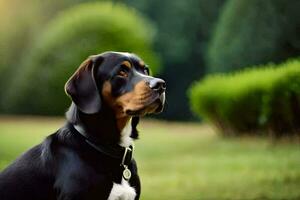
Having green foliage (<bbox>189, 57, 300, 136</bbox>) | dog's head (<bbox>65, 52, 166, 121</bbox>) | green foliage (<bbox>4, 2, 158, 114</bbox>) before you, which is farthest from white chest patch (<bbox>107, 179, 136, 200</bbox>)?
green foliage (<bbox>4, 2, 158, 114</bbox>)

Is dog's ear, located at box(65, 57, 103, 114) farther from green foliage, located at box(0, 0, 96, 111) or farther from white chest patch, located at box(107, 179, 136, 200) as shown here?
green foliage, located at box(0, 0, 96, 111)

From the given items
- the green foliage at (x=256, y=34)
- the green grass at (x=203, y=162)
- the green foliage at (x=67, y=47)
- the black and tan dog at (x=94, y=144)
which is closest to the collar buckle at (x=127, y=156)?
the black and tan dog at (x=94, y=144)

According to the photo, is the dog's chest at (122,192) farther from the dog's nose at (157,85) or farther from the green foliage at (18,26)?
the green foliage at (18,26)

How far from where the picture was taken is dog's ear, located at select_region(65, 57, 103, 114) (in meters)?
3.59

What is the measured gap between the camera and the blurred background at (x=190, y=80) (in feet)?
17.9

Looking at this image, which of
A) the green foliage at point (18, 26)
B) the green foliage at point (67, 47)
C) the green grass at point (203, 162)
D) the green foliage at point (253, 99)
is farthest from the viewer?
the green foliage at point (18, 26)

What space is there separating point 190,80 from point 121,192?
115 inches

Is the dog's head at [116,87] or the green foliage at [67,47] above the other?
the green foliage at [67,47]

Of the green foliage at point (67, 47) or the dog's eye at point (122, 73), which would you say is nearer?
the dog's eye at point (122, 73)

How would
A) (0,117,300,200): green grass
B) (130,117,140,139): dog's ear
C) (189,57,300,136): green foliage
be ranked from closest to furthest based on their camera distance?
(130,117,140,139): dog's ear, (0,117,300,200): green grass, (189,57,300,136): green foliage

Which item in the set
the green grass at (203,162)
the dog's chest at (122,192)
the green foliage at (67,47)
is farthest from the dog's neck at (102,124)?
the green foliage at (67,47)


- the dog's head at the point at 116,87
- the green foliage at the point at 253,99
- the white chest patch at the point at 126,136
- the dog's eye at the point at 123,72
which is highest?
the green foliage at the point at 253,99

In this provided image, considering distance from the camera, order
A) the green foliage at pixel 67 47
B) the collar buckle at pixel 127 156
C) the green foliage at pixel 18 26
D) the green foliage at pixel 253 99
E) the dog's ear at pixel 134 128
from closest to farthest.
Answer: the collar buckle at pixel 127 156 → the dog's ear at pixel 134 128 → the green foliage at pixel 253 99 → the green foliage at pixel 67 47 → the green foliage at pixel 18 26

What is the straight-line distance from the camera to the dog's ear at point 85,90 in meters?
3.59
